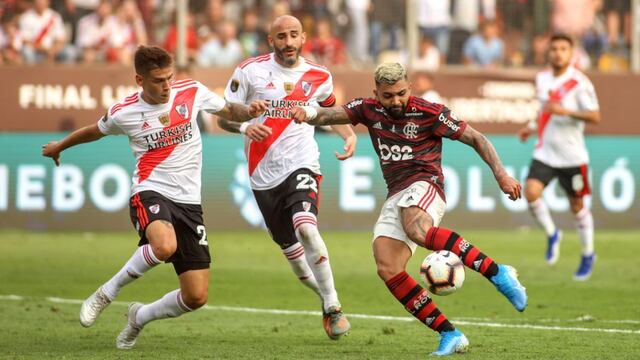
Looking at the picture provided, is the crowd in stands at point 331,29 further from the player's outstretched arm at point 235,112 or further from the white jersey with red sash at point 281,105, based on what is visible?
the player's outstretched arm at point 235,112

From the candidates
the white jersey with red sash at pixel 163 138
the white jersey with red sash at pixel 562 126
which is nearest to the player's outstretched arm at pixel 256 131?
the white jersey with red sash at pixel 163 138

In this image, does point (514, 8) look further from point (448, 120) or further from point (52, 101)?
point (448, 120)

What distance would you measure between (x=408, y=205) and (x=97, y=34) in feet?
42.4

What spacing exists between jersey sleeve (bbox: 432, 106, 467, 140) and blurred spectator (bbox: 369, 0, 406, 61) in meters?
12.6

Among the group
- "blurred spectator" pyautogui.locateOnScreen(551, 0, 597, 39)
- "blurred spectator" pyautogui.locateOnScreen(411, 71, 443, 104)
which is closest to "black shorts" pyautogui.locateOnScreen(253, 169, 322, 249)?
"blurred spectator" pyautogui.locateOnScreen(411, 71, 443, 104)

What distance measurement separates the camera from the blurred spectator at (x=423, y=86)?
67.9 feet

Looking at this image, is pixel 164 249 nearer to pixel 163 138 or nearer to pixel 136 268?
pixel 136 268

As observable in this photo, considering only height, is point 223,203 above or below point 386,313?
below

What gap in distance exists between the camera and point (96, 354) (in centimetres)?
884

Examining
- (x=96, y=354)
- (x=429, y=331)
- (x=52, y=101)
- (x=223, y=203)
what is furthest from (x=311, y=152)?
(x=52, y=101)

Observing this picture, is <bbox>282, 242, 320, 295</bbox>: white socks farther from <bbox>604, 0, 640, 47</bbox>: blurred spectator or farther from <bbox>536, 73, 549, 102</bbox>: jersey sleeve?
<bbox>604, 0, 640, 47</bbox>: blurred spectator

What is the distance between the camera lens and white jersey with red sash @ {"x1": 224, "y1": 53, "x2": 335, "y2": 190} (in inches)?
418

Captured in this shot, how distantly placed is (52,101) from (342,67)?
16.1 ft

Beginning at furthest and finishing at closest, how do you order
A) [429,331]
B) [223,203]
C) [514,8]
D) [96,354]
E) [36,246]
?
[514,8] → [223,203] → [36,246] → [429,331] → [96,354]
